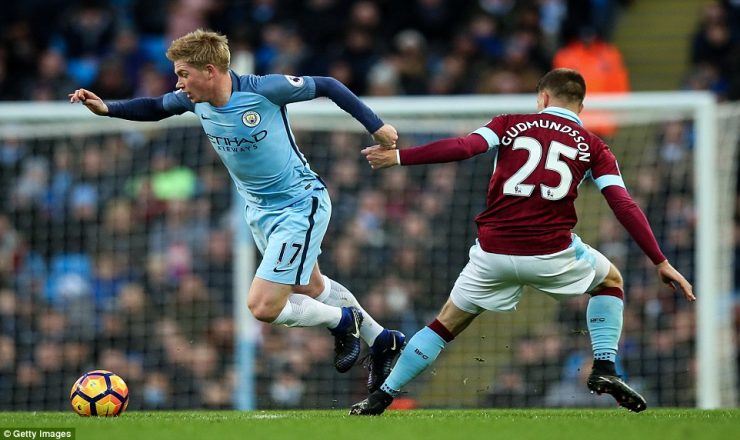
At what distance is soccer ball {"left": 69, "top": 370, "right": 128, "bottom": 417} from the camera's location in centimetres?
842

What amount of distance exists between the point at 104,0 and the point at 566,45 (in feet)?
17.7

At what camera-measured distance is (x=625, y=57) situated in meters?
16.8

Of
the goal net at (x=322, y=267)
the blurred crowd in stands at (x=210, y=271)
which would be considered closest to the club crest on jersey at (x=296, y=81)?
the goal net at (x=322, y=267)

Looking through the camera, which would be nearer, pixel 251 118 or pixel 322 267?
pixel 251 118

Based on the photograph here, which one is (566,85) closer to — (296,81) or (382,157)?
(382,157)

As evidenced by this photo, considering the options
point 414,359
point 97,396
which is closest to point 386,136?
point 414,359

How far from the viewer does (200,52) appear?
26.7 feet

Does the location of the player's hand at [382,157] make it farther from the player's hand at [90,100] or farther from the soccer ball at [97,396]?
the soccer ball at [97,396]

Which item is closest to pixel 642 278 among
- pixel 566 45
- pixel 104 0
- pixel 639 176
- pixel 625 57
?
pixel 639 176

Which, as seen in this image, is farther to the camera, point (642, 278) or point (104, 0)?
point (104, 0)

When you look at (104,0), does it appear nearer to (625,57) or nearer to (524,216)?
(625,57)

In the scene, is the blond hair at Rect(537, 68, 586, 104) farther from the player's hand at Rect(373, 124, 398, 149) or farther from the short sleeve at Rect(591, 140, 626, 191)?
the player's hand at Rect(373, 124, 398, 149)

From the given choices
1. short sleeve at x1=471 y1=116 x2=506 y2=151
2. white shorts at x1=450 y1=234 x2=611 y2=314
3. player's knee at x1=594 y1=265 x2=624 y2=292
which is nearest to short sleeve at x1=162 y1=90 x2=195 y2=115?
short sleeve at x1=471 y1=116 x2=506 y2=151

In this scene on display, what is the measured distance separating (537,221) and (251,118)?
1.79 m
